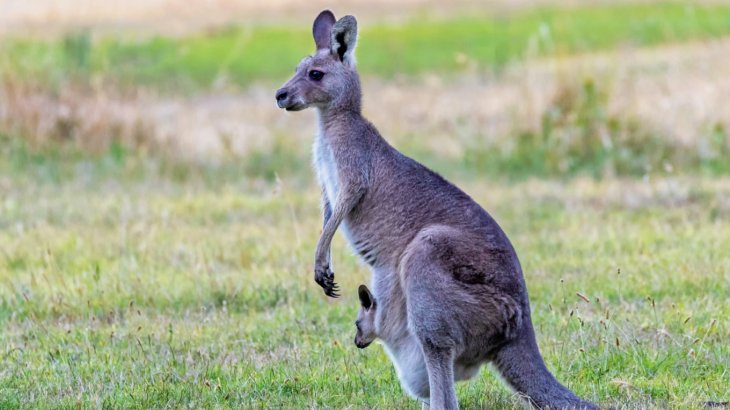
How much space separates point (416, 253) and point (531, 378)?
675 mm

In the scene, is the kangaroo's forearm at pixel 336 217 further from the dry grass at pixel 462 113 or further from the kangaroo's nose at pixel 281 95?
the dry grass at pixel 462 113

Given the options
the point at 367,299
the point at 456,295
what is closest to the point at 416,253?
the point at 456,295

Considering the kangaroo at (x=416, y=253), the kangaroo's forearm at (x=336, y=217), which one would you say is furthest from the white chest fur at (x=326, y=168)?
the kangaroo's forearm at (x=336, y=217)

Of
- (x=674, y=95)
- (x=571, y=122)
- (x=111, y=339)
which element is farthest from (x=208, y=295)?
(x=674, y=95)

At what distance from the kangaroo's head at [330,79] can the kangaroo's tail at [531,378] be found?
152 cm

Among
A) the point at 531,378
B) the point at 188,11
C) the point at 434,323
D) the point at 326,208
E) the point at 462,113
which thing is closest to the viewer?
the point at 434,323

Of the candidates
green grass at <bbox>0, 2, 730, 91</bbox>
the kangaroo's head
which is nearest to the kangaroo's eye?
the kangaroo's head

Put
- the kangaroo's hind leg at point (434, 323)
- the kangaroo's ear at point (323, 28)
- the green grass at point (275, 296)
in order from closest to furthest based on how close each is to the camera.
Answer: the kangaroo's hind leg at point (434, 323) → the green grass at point (275, 296) → the kangaroo's ear at point (323, 28)

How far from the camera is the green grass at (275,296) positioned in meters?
5.48

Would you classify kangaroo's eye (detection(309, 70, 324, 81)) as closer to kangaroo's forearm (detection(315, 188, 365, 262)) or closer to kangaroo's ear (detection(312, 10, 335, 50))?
kangaroo's ear (detection(312, 10, 335, 50))

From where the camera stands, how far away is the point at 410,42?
27.6 meters

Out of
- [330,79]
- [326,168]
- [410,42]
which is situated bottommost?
[326,168]

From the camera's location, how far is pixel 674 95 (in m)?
13.1

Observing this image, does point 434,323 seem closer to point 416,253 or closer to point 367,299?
point 416,253
